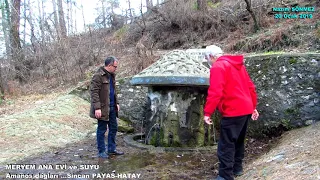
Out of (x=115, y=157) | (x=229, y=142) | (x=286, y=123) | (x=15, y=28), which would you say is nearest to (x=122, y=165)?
(x=115, y=157)

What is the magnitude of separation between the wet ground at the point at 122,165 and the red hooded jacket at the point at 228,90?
1.07 meters

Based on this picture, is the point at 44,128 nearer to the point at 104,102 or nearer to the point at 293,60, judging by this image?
the point at 104,102

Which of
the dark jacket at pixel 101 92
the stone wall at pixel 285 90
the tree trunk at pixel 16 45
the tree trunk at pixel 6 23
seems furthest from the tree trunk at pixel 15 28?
the stone wall at pixel 285 90

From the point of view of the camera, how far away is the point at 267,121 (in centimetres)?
625

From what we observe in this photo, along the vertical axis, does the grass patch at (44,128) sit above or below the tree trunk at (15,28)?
below

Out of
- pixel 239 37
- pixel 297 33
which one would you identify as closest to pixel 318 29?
pixel 297 33

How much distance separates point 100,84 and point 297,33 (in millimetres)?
7356

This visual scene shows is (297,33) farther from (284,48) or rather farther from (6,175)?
(6,175)

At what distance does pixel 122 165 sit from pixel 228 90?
6.59 ft

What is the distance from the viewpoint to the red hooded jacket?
11.4ft

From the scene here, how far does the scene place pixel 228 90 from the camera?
11.7ft

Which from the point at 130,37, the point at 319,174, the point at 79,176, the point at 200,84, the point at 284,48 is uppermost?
the point at 130,37

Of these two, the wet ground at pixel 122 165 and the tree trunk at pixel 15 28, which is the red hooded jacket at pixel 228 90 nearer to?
the wet ground at pixel 122 165

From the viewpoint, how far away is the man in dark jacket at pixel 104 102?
4926 mm
